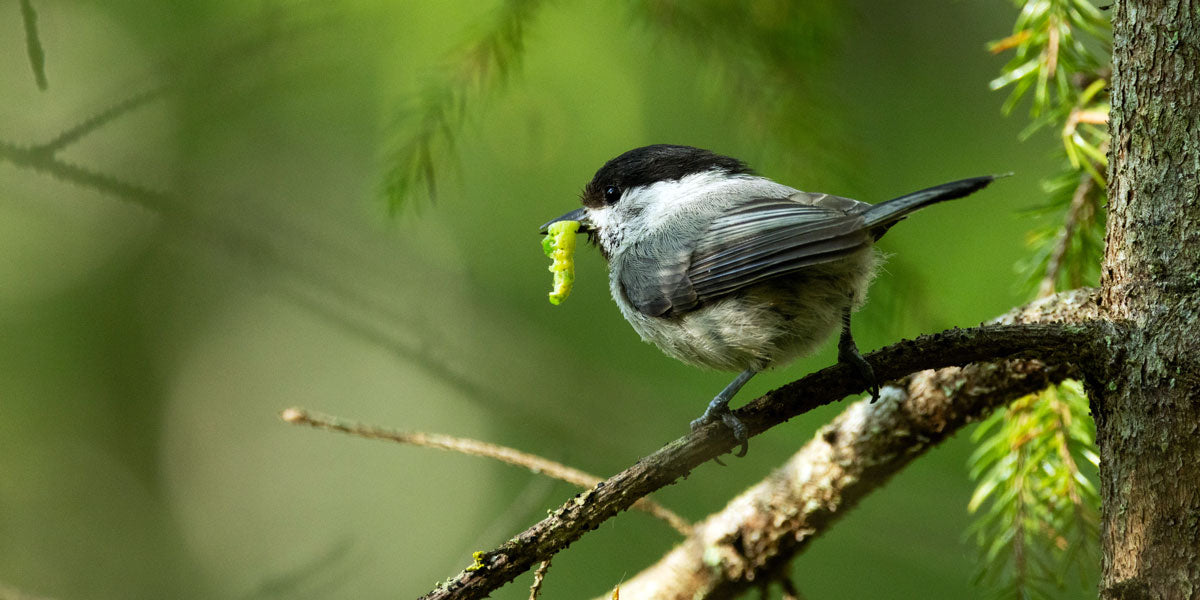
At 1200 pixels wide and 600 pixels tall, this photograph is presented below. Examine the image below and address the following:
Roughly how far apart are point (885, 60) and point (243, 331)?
4695 millimetres

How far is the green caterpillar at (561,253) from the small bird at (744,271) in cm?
15

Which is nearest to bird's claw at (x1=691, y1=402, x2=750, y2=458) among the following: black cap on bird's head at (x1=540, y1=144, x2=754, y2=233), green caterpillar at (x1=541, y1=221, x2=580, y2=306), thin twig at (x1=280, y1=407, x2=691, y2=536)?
thin twig at (x1=280, y1=407, x2=691, y2=536)

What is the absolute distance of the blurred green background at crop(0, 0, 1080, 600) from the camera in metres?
2.37

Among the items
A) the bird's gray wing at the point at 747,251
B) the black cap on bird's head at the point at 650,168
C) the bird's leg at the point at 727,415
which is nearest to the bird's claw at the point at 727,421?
the bird's leg at the point at 727,415

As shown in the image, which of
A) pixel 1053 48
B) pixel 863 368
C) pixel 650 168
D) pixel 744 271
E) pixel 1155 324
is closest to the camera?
pixel 1155 324

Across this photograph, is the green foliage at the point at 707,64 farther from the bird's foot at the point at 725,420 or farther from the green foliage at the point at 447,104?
the bird's foot at the point at 725,420

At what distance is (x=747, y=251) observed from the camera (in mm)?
2045

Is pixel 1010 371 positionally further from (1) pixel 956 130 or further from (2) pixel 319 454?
(2) pixel 319 454

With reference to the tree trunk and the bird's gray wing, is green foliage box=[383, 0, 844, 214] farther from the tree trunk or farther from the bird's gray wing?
the tree trunk

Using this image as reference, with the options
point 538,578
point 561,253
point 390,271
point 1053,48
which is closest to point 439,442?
point 538,578

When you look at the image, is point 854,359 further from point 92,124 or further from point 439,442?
point 92,124

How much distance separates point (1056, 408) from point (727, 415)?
0.77 m

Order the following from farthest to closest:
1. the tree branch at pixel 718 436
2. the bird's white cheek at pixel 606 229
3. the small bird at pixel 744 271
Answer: the bird's white cheek at pixel 606 229 < the small bird at pixel 744 271 < the tree branch at pixel 718 436

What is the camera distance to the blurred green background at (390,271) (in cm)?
237
